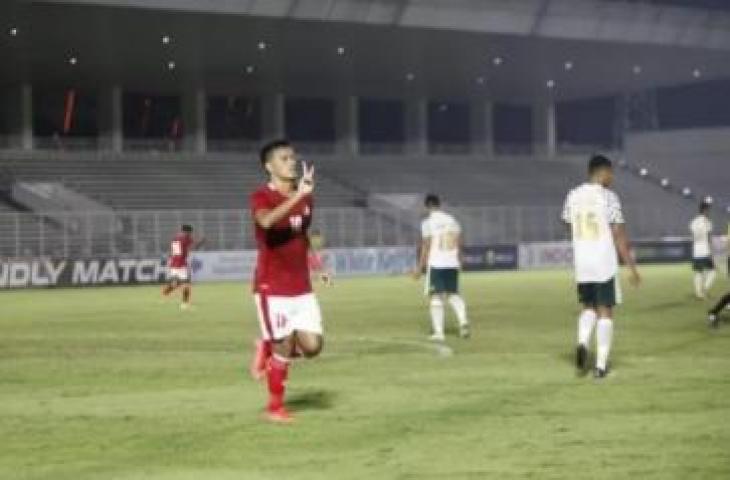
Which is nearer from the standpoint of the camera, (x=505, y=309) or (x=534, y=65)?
(x=505, y=309)

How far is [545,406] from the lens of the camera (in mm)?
11820

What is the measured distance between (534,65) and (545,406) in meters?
56.1

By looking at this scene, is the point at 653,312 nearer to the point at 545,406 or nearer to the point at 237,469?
the point at 545,406

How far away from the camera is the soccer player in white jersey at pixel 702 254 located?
101ft

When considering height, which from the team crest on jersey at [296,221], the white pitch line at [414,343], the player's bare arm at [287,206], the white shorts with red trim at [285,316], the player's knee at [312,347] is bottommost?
the white pitch line at [414,343]

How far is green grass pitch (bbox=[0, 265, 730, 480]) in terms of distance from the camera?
905cm

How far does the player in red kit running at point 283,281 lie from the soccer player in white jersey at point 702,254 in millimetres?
20890

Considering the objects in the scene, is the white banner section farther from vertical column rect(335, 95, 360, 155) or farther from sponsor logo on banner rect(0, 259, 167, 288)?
vertical column rect(335, 95, 360, 155)

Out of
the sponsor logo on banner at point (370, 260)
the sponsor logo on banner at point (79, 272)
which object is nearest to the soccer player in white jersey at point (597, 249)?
the sponsor logo on banner at point (79, 272)

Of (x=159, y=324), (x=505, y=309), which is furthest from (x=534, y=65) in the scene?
(x=159, y=324)

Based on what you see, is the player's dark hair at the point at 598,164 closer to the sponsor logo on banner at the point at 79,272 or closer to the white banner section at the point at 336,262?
the sponsor logo on banner at the point at 79,272

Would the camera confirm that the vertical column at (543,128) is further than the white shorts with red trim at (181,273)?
Yes

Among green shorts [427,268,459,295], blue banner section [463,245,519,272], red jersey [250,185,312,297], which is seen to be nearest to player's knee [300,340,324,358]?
red jersey [250,185,312,297]

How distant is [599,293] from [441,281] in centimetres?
629
